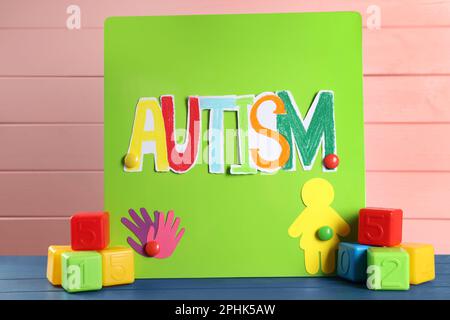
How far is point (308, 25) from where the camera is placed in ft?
2.76

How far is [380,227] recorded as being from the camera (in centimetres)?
77

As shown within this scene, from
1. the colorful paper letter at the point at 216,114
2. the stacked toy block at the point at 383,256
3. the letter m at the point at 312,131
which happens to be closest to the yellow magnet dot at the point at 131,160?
the colorful paper letter at the point at 216,114

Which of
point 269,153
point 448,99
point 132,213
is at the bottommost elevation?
point 132,213

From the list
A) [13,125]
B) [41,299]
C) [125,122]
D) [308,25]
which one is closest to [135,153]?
[125,122]

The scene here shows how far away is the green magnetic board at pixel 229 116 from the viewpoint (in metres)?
0.82

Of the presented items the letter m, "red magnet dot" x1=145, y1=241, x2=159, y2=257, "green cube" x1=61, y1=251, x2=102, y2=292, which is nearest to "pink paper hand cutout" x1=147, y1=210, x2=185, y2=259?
"red magnet dot" x1=145, y1=241, x2=159, y2=257

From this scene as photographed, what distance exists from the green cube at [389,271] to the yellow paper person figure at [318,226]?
99mm

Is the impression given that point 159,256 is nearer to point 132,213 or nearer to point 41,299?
point 132,213

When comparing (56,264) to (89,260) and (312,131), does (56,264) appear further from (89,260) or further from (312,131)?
(312,131)

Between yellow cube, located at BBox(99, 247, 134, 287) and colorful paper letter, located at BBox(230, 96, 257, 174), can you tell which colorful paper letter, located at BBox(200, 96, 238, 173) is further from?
yellow cube, located at BBox(99, 247, 134, 287)

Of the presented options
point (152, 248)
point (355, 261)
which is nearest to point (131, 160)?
point (152, 248)

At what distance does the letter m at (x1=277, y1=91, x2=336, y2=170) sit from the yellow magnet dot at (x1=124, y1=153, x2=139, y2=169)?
272 millimetres

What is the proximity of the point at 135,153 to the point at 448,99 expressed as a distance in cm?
87

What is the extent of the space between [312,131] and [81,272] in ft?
1.56
